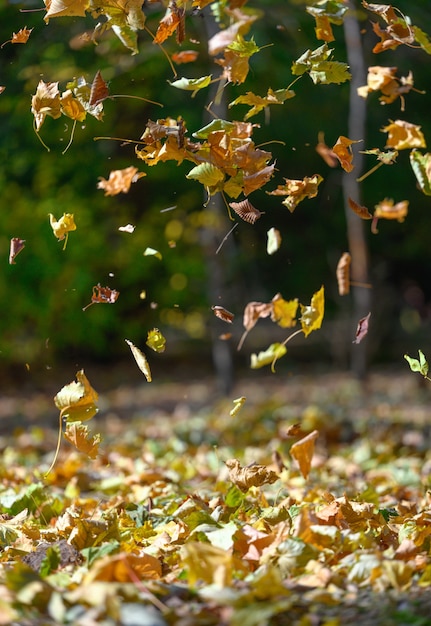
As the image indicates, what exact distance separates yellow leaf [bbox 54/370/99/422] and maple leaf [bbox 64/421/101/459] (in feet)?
Answer: 0.09

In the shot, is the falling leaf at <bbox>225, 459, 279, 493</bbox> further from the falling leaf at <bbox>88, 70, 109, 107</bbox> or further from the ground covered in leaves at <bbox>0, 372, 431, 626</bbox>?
the falling leaf at <bbox>88, 70, 109, 107</bbox>

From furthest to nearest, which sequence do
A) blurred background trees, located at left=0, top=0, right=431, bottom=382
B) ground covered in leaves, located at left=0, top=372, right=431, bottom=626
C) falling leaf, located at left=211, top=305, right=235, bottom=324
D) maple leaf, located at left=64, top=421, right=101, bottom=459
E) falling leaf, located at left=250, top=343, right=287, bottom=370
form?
blurred background trees, located at left=0, top=0, right=431, bottom=382, falling leaf, located at left=211, top=305, right=235, bottom=324, maple leaf, located at left=64, top=421, right=101, bottom=459, falling leaf, located at left=250, top=343, right=287, bottom=370, ground covered in leaves, located at left=0, top=372, right=431, bottom=626

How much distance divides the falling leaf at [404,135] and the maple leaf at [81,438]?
106 cm

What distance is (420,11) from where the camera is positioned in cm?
567

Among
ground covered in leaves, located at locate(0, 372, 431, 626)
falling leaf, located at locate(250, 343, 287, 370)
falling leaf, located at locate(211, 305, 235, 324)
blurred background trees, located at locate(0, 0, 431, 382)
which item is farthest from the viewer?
blurred background trees, located at locate(0, 0, 431, 382)

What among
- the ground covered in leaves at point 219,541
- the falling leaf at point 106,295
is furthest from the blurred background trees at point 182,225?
the falling leaf at point 106,295

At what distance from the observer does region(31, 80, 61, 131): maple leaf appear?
2091mm

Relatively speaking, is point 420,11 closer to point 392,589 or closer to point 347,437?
point 347,437

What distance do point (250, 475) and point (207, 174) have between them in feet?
2.72

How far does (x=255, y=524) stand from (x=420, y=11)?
4.84m

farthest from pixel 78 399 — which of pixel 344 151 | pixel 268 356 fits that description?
pixel 344 151

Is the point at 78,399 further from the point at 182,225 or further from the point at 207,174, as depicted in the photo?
the point at 182,225

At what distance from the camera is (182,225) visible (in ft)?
31.1

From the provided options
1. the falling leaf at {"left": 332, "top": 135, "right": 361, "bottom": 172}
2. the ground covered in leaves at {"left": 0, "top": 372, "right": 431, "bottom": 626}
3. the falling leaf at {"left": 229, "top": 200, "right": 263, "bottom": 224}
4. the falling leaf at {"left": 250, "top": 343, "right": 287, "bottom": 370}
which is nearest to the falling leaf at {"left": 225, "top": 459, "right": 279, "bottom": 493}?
the ground covered in leaves at {"left": 0, "top": 372, "right": 431, "bottom": 626}
